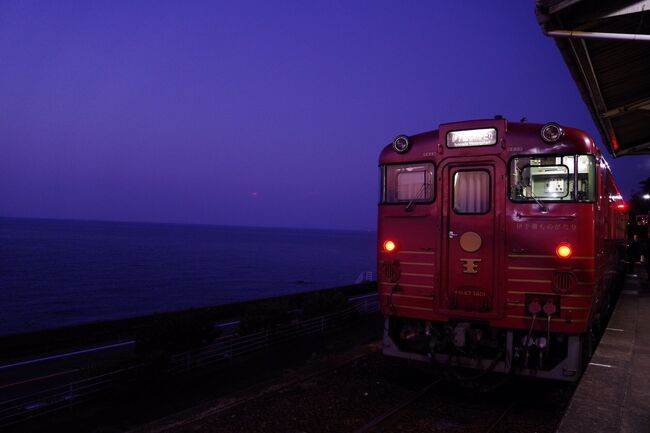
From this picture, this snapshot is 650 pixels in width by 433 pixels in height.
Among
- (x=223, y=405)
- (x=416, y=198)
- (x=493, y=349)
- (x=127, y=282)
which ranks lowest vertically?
(x=127, y=282)

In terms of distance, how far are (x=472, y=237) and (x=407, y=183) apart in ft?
4.52

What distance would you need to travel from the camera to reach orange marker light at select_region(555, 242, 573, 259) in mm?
6551

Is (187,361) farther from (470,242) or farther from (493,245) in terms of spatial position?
(493,245)

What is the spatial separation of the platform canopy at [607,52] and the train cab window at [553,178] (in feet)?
8.88

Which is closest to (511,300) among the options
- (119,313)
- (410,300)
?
(410,300)

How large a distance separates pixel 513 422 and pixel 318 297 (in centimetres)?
1148

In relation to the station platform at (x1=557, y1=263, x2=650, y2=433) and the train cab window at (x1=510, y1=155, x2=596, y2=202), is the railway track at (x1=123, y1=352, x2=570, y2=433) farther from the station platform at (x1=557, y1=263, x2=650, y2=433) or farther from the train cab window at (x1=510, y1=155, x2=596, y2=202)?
the train cab window at (x1=510, y1=155, x2=596, y2=202)

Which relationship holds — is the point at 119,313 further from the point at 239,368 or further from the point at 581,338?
the point at 581,338

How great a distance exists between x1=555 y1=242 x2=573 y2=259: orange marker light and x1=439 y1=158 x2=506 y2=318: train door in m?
0.77

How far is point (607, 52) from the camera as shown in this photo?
9664 mm

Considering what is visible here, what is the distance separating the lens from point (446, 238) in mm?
7500

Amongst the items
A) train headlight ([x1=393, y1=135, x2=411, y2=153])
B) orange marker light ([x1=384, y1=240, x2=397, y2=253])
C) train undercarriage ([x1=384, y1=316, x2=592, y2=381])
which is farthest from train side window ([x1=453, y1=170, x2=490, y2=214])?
train undercarriage ([x1=384, y1=316, x2=592, y2=381])

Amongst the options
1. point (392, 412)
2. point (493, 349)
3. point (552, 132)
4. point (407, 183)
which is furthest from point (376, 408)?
point (552, 132)

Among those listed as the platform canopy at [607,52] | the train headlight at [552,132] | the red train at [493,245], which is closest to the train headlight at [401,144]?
the red train at [493,245]
